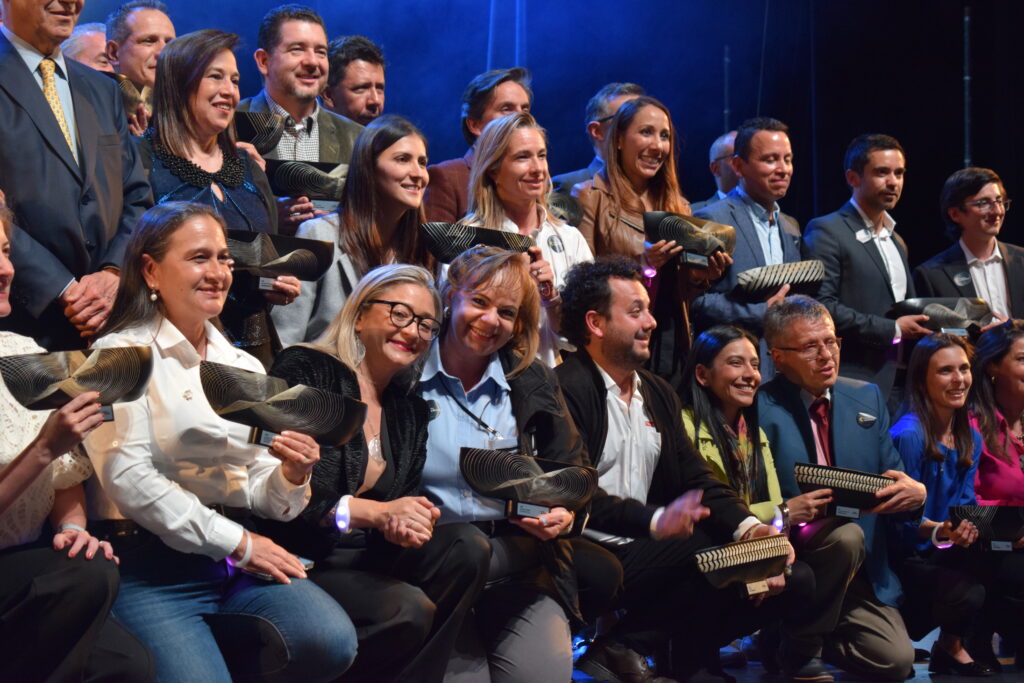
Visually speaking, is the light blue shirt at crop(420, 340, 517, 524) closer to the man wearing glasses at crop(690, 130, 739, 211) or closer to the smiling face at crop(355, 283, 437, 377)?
the smiling face at crop(355, 283, 437, 377)

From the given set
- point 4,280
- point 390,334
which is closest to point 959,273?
point 390,334

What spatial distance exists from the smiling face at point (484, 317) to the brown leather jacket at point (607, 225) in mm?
1018

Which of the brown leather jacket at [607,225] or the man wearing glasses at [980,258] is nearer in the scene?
the brown leather jacket at [607,225]

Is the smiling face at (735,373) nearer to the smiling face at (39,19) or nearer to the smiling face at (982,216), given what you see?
the smiling face at (982,216)

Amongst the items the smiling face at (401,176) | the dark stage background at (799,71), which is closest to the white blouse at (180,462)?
the smiling face at (401,176)

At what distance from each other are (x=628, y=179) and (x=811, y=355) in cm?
89

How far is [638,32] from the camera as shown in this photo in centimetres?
710

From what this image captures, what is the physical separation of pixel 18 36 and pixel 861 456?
2.89 m

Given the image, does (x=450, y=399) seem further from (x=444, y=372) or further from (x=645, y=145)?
(x=645, y=145)

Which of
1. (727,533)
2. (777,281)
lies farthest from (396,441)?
(777,281)

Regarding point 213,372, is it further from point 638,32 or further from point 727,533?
point 638,32

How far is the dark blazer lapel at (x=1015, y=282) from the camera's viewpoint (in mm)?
5297

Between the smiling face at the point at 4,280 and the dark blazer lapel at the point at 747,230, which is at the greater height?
the smiling face at the point at 4,280

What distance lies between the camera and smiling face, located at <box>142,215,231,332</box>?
276 cm
